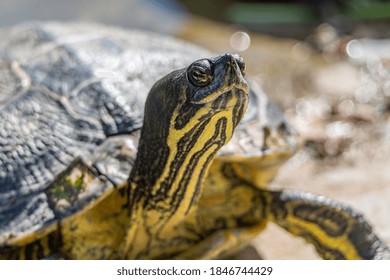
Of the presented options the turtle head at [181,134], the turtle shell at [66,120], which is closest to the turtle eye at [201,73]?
the turtle head at [181,134]

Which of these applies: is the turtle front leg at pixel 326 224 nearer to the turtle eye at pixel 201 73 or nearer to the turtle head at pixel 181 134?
the turtle head at pixel 181 134

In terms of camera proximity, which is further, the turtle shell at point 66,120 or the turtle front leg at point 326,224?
the turtle front leg at point 326,224

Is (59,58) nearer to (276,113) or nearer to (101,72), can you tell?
(101,72)

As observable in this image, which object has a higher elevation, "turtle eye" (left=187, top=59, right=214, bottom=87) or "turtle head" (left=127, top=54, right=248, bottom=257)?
A: "turtle eye" (left=187, top=59, right=214, bottom=87)

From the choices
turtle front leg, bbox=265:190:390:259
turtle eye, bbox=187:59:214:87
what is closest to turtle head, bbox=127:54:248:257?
turtle eye, bbox=187:59:214:87

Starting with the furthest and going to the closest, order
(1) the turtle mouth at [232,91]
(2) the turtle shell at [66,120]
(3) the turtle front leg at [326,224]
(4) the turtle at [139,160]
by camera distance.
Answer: (3) the turtle front leg at [326,224] < (2) the turtle shell at [66,120] < (4) the turtle at [139,160] < (1) the turtle mouth at [232,91]

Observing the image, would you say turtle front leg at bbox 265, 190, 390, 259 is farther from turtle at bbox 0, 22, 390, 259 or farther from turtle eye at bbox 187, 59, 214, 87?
turtle eye at bbox 187, 59, 214, 87

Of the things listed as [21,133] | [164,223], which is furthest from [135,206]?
[21,133]

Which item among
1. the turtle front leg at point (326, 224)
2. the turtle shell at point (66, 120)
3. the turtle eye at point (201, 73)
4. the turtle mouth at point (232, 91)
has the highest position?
the turtle eye at point (201, 73)
